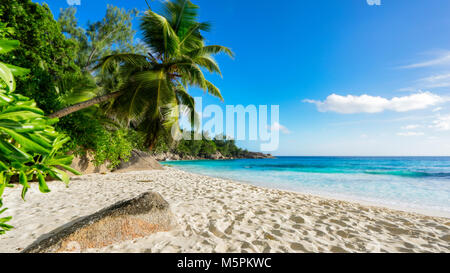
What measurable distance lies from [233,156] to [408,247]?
8192cm

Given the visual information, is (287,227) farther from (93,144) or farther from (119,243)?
(93,144)

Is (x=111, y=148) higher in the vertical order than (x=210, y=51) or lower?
lower

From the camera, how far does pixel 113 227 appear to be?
2.35m

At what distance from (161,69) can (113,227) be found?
20.1 feet

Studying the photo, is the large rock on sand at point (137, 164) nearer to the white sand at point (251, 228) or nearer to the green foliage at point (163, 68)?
the green foliage at point (163, 68)

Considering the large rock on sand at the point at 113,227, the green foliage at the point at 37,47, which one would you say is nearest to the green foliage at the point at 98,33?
the green foliage at the point at 37,47

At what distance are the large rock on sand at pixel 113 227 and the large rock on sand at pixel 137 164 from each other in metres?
9.52

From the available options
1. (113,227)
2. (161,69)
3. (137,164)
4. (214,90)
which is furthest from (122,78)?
(113,227)

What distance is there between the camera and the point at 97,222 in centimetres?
233

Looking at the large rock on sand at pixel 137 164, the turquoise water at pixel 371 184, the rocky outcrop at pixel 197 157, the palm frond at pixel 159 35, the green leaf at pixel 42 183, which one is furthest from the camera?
the rocky outcrop at pixel 197 157

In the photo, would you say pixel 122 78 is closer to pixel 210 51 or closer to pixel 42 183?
pixel 210 51

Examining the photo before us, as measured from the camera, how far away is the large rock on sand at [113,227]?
208 centimetres
